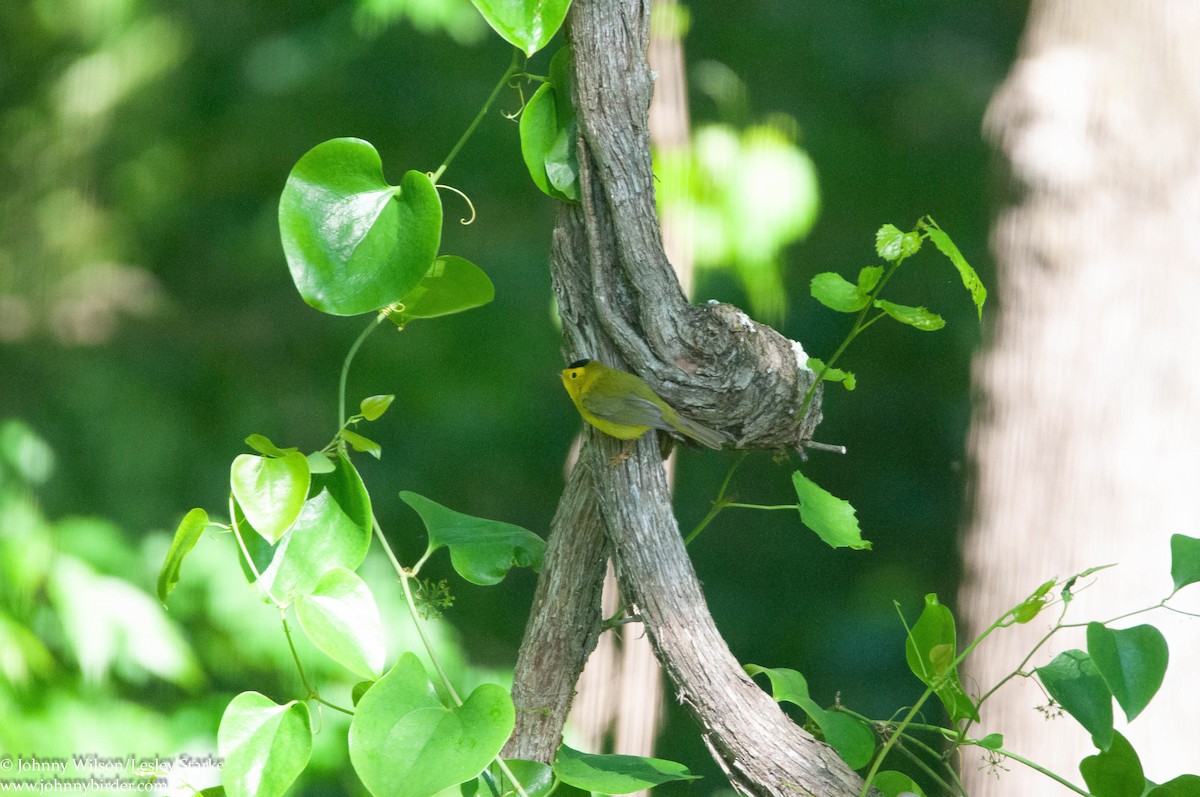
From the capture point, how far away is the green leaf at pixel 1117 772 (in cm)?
68

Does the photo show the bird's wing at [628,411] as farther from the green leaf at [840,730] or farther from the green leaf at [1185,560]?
the green leaf at [1185,560]

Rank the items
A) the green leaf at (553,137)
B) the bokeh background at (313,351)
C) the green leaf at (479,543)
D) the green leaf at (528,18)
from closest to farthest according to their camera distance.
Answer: the green leaf at (528,18) < the green leaf at (553,137) < the green leaf at (479,543) < the bokeh background at (313,351)

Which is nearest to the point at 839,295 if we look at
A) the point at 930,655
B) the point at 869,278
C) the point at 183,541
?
the point at 869,278

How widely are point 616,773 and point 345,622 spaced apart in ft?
0.78

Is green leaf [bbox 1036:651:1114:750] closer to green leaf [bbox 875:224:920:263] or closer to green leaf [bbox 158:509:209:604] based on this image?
green leaf [bbox 875:224:920:263]

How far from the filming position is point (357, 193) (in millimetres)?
651

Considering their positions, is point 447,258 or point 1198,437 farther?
point 1198,437

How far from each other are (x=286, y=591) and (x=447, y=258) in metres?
0.29

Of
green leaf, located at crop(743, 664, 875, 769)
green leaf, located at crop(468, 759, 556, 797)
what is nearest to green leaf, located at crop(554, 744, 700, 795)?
green leaf, located at crop(468, 759, 556, 797)

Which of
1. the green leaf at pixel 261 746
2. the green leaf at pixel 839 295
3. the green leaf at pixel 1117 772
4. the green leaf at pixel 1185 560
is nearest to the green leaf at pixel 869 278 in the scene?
the green leaf at pixel 839 295

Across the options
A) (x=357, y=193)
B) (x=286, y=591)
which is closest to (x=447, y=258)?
(x=357, y=193)

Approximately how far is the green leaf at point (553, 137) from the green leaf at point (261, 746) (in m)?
0.42

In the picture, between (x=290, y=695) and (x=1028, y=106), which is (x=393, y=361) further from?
(x=1028, y=106)

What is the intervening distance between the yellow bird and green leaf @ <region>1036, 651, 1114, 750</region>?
29 cm
